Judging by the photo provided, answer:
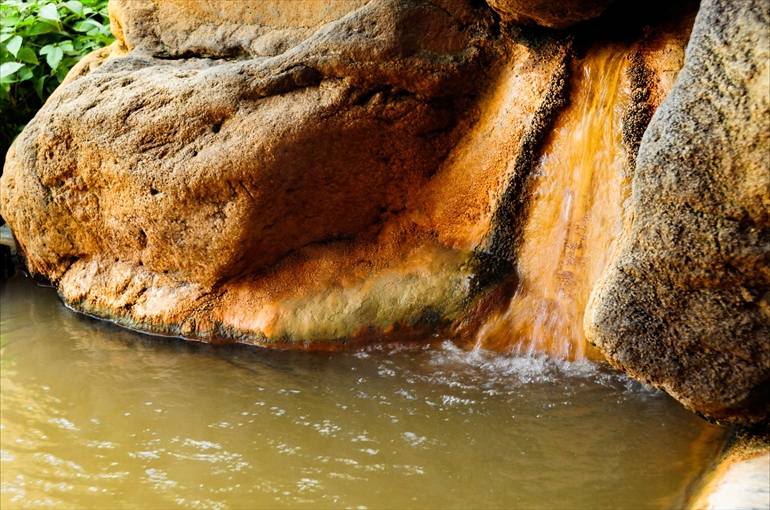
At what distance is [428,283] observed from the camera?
3.76 metres

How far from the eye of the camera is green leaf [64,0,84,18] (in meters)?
6.24

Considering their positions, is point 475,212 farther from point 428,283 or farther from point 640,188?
point 640,188

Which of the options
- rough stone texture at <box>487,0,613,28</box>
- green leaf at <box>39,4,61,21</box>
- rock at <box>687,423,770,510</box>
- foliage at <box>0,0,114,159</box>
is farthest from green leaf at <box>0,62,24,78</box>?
rock at <box>687,423,770,510</box>

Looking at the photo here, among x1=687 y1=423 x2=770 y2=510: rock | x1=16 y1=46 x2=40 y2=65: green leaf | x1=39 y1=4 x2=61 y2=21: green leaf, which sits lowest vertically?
x1=687 y1=423 x2=770 y2=510: rock

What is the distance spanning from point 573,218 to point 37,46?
17.2 feet

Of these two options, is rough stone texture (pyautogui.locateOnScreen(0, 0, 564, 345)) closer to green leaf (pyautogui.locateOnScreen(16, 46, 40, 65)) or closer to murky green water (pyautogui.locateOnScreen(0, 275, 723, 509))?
murky green water (pyautogui.locateOnScreen(0, 275, 723, 509))

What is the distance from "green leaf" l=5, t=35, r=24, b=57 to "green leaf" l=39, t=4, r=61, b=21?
0.28 m

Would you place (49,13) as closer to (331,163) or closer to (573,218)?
(331,163)

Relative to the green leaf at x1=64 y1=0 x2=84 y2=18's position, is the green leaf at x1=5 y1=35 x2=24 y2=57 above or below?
below

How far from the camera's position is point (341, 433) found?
2873 mm

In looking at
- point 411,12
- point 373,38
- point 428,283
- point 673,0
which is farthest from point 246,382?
point 673,0

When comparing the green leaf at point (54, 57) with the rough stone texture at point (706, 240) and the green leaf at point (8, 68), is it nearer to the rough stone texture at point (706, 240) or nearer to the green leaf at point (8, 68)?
the green leaf at point (8, 68)

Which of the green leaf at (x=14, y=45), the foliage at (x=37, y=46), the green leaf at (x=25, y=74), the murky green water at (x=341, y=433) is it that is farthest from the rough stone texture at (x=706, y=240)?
the green leaf at (x=25, y=74)

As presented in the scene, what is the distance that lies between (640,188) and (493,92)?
5.80ft
